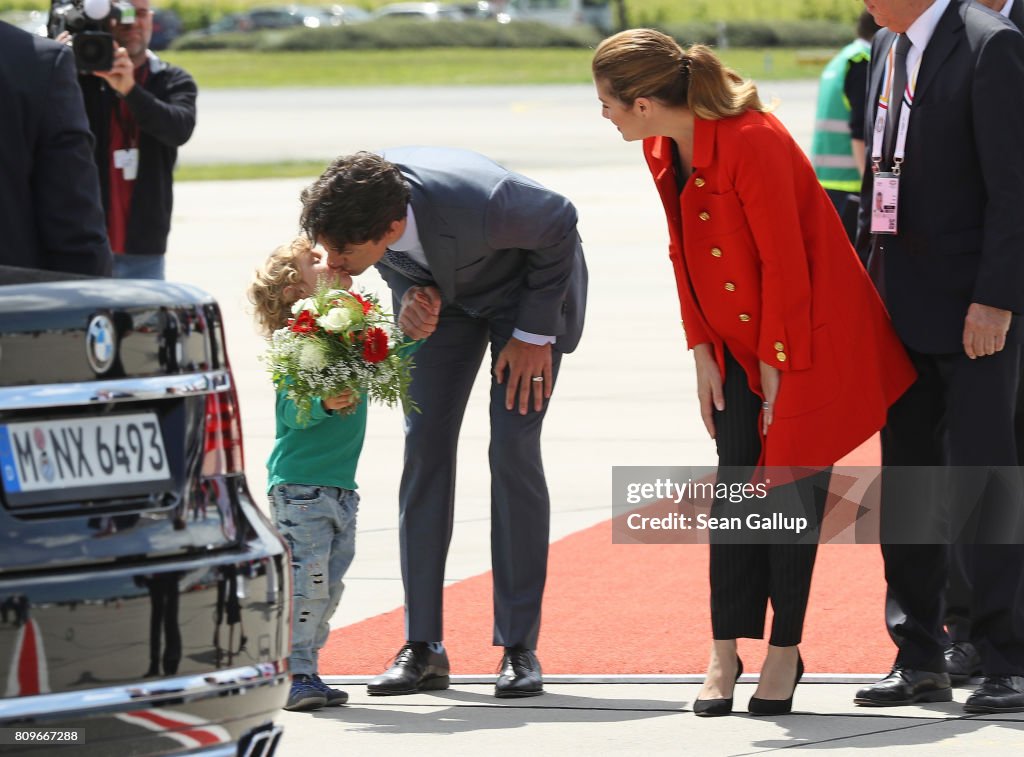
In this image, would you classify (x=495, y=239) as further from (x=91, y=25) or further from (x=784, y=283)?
(x=91, y=25)

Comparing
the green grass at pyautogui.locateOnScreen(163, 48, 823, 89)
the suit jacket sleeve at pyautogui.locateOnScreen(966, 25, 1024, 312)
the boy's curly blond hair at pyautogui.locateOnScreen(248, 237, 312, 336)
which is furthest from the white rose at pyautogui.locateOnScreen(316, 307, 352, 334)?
the green grass at pyautogui.locateOnScreen(163, 48, 823, 89)

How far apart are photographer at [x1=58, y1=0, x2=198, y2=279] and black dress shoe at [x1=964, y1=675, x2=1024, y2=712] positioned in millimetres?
4457

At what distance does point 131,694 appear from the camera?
10.6 ft

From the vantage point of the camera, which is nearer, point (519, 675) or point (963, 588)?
point (519, 675)

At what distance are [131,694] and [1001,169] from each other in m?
2.70

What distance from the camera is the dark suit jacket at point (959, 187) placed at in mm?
4672

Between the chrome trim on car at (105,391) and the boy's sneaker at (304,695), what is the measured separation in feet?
5.30

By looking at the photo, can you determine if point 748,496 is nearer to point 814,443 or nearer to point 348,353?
point 814,443

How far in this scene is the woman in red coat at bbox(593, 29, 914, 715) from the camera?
4.66m

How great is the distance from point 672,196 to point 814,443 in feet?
2.58

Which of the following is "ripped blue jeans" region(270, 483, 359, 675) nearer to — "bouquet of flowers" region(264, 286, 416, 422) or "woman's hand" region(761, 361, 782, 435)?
"bouquet of flowers" region(264, 286, 416, 422)

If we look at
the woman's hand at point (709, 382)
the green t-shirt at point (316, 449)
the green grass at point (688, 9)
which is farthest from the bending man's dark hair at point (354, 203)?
the green grass at point (688, 9)

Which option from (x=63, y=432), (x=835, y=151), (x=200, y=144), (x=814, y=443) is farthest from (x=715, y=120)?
(x=200, y=144)

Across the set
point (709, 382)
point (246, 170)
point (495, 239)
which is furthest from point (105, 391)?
point (246, 170)
